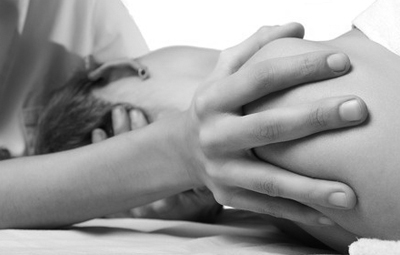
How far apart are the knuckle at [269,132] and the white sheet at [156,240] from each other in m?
0.16

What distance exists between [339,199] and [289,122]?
0.11m

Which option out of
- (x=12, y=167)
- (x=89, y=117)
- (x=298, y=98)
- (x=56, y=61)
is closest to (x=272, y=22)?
(x=56, y=61)

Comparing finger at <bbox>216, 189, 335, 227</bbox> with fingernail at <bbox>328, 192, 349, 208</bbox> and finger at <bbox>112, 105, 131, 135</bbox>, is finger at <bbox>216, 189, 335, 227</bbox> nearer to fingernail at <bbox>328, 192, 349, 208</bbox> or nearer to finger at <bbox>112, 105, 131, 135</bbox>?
fingernail at <bbox>328, 192, 349, 208</bbox>

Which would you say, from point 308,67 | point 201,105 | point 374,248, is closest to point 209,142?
point 201,105

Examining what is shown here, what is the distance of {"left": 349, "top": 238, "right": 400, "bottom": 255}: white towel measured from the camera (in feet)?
2.53

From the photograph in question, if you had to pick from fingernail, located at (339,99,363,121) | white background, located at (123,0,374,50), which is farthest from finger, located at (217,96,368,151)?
white background, located at (123,0,374,50)

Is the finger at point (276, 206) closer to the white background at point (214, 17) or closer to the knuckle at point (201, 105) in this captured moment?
the knuckle at point (201, 105)

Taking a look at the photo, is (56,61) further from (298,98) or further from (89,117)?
(298,98)

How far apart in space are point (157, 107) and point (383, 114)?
59cm

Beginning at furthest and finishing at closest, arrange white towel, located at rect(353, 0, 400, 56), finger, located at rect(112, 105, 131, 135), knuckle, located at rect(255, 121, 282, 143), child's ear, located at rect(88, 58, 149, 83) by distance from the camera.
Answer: child's ear, located at rect(88, 58, 149, 83)
finger, located at rect(112, 105, 131, 135)
white towel, located at rect(353, 0, 400, 56)
knuckle, located at rect(255, 121, 282, 143)

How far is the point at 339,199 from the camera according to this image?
852 millimetres

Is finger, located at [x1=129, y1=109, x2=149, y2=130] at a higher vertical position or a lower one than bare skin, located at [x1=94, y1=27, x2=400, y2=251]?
lower

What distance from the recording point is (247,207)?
999 mm

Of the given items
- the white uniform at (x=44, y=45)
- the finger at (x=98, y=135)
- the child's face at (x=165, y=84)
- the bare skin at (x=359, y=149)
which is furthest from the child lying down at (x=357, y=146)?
the white uniform at (x=44, y=45)
